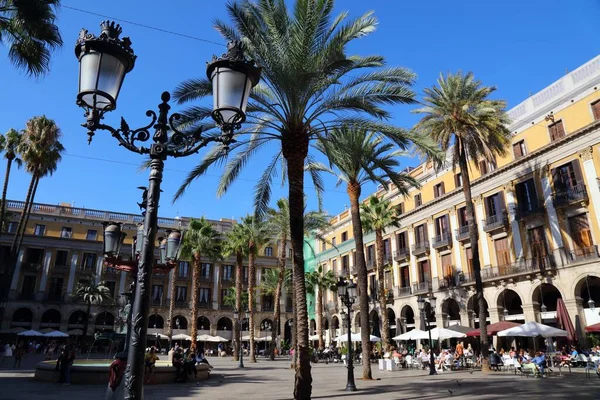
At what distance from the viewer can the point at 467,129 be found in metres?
25.0

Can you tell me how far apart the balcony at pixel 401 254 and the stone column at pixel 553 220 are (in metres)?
14.6

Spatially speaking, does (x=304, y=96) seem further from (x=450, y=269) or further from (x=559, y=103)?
(x=450, y=269)

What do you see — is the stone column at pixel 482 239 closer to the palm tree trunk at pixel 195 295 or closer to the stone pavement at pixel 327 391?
the stone pavement at pixel 327 391

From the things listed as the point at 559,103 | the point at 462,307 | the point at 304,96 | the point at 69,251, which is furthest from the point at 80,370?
the point at 69,251

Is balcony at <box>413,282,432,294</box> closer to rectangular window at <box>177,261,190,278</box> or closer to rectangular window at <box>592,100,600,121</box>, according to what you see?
rectangular window at <box>592,100,600,121</box>

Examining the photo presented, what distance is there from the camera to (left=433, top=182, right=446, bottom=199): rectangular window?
36987 mm

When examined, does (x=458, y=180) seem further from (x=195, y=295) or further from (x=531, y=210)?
(x=195, y=295)

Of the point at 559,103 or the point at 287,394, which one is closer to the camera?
the point at 287,394

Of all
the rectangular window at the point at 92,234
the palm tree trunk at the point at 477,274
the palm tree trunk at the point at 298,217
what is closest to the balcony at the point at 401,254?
the palm tree trunk at the point at 477,274

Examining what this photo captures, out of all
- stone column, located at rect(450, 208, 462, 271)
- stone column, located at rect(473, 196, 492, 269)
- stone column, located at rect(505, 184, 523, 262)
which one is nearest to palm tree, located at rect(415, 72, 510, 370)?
stone column, located at rect(505, 184, 523, 262)

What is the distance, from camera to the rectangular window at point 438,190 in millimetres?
36987

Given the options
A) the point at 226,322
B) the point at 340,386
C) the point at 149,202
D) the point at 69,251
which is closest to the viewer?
the point at 149,202

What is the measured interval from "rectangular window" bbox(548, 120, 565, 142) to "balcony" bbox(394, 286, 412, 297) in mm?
18034

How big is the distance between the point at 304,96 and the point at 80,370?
43.1 ft
